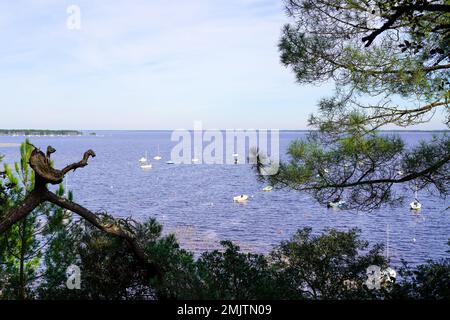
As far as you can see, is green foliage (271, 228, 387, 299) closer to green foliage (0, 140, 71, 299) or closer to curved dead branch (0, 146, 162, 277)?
curved dead branch (0, 146, 162, 277)

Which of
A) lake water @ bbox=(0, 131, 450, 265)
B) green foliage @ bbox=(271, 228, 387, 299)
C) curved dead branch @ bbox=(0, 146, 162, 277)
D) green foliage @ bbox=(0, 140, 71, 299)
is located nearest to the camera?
Answer: curved dead branch @ bbox=(0, 146, 162, 277)

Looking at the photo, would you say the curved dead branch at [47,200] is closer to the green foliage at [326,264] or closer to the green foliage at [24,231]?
the green foliage at [326,264]

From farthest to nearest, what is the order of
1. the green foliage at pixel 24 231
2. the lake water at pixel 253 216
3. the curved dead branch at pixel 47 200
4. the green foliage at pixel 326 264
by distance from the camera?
the lake water at pixel 253 216 < the green foliage at pixel 24 231 < the green foliage at pixel 326 264 < the curved dead branch at pixel 47 200

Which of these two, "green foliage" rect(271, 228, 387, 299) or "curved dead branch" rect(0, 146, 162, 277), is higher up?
"curved dead branch" rect(0, 146, 162, 277)

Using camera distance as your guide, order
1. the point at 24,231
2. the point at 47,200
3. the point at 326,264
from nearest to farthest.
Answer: the point at 47,200 < the point at 326,264 < the point at 24,231

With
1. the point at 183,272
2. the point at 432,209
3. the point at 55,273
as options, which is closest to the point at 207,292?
the point at 183,272

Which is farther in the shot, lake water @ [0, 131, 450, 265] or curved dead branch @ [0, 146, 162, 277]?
lake water @ [0, 131, 450, 265]

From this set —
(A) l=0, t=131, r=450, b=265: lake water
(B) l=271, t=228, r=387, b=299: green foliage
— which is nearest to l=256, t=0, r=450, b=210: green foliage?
(B) l=271, t=228, r=387, b=299: green foliage

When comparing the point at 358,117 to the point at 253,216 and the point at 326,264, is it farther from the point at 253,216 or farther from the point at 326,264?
the point at 253,216

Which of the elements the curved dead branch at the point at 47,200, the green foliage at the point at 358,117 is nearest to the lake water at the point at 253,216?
the green foliage at the point at 358,117

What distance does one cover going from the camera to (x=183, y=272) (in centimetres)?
436

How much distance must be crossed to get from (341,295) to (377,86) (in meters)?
3.62

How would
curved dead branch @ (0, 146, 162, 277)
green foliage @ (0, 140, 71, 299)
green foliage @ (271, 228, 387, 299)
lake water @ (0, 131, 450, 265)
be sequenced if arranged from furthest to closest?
lake water @ (0, 131, 450, 265), green foliage @ (0, 140, 71, 299), green foliage @ (271, 228, 387, 299), curved dead branch @ (0, 146, 162, 277)

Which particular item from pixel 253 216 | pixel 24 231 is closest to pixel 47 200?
pixel 24 231
